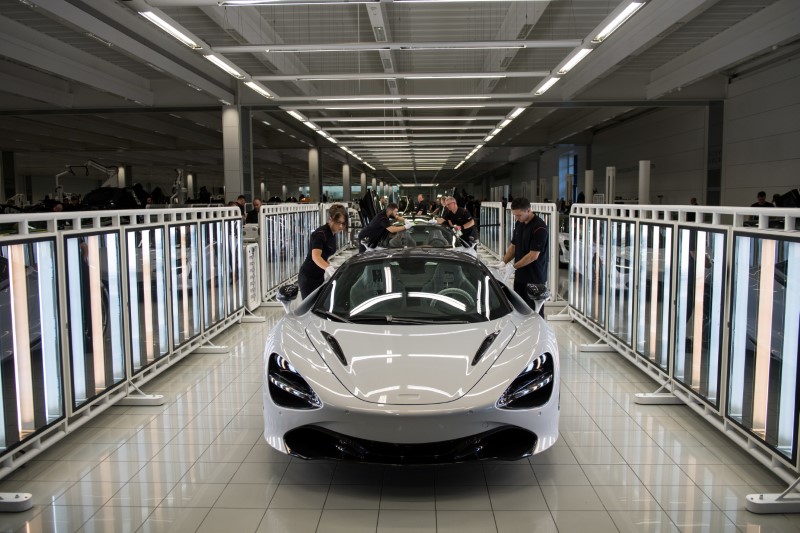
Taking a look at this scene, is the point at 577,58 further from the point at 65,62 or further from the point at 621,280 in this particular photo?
the point at 65,62

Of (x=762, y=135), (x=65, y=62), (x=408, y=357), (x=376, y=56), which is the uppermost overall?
(x=376, y=56)

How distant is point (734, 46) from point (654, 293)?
9.03m

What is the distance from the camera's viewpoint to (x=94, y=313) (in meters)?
4.32

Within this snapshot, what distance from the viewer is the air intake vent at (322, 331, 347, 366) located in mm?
3400

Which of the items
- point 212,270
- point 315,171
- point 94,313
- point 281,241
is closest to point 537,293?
point 94,313

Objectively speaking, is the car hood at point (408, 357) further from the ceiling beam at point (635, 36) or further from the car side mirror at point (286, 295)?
the ceiling beam at point (635, 36)

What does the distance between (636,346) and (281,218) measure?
7319mm

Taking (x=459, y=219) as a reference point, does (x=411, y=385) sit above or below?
below

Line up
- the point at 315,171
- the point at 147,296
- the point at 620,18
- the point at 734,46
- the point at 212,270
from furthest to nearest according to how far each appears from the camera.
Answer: the point at 315,171 → the point at 734,46 → the point at 212,270 → the point at 620,18 → the point at 147,296

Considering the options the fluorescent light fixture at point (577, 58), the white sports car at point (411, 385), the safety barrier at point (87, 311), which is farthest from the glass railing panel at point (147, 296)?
the fluorescent light fixture at point (577, 58)

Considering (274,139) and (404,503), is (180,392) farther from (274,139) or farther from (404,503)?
(274,139)

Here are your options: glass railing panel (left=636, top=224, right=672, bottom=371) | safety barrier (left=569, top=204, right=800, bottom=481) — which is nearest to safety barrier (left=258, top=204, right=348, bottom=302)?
safety barrier (left=569, top=204, right=800, bottom=481)

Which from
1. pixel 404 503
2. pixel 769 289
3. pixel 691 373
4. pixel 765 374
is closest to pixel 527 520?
pixel 404 503

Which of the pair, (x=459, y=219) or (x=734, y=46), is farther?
(x=459, y=219)
